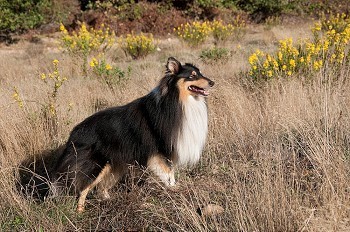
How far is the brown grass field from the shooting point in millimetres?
2445

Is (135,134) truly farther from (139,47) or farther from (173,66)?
(139,47)

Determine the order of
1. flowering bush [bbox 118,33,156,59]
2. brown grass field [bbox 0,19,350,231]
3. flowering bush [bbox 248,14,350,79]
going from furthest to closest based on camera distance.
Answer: flowering bush [bbox 118,33,156,59]
flowering bush [bbox 248,14,350,79]
brown grass field [bbox 0,19,350,231]

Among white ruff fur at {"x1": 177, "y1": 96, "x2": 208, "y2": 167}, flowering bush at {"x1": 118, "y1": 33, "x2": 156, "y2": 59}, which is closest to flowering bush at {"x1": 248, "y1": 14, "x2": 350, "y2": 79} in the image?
white ruff fur at {"x1": 177, "y1": 96, "x2": 208, "y2": 167}

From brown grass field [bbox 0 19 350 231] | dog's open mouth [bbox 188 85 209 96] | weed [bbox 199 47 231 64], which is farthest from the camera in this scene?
weed [bbox 199 47 231 64]

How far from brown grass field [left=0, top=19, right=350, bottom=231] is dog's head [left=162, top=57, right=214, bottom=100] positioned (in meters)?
0.64

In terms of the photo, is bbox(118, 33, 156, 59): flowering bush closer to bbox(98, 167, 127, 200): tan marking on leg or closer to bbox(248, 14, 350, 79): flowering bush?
bbox(248, 14, 350, 79): flowering bush

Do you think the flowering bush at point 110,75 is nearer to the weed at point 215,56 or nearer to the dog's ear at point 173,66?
the weed at point 215,56

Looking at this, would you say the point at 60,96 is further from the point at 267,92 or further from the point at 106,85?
the point at 267,92

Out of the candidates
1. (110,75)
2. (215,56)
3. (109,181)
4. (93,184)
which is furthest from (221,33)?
(93,184)

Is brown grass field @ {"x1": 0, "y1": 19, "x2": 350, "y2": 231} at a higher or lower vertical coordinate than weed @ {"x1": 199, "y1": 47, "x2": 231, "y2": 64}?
higher

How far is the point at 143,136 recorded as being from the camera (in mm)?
3711

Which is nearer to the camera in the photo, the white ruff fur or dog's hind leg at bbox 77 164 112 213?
dog's hind leg at bbox 77 164 112 213

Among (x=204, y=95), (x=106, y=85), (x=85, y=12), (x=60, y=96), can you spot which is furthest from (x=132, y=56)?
(x=85, y=12)

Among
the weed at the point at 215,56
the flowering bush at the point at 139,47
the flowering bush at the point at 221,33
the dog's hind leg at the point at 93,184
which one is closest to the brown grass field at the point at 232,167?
the dog's hind leg at the point at 93,184
